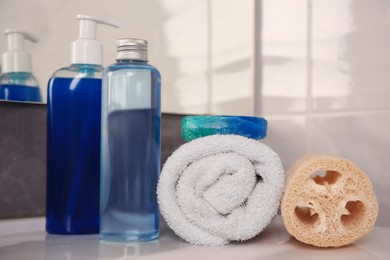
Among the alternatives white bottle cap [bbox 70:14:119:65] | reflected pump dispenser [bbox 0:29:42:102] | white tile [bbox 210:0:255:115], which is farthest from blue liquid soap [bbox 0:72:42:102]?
white tile [bbox 210:0:255:115]

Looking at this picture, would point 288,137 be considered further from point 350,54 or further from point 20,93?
point 20,93

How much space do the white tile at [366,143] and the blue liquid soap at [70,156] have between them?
0.38m

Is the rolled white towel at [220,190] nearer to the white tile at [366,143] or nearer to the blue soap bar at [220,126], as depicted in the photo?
the blue soap bar at [220,126]

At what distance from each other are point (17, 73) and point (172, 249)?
1.13 ft

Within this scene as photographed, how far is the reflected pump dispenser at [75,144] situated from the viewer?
0.60 m

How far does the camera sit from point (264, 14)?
918 millimetres

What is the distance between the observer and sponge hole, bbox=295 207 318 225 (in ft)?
1.78

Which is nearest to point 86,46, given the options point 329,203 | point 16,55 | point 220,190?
point 16,55

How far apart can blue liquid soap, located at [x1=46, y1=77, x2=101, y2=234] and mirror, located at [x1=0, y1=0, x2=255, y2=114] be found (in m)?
0.11

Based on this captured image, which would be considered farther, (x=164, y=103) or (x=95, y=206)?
(x=164, y=103)

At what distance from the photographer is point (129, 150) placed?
0.56m

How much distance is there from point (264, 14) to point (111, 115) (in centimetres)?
47

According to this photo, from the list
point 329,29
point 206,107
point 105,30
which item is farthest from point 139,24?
point 329,29

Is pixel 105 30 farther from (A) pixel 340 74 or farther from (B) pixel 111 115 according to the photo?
(A) pixel 340 74
